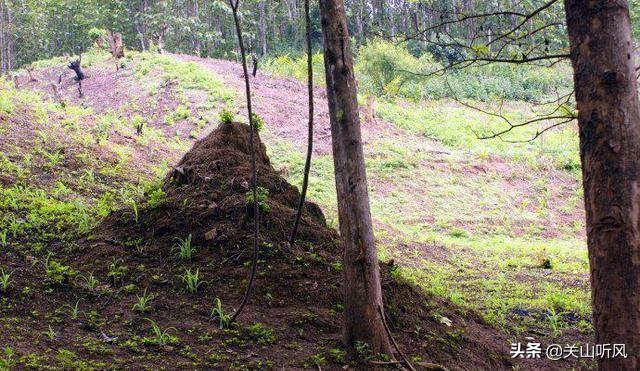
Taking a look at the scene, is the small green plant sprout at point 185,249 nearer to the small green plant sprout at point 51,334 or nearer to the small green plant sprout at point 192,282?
the small green plant sprout at point 192,282

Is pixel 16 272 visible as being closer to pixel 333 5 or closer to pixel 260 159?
pixel 260 159

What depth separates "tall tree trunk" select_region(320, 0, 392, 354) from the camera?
3.54 m

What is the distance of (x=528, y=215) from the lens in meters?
13.6

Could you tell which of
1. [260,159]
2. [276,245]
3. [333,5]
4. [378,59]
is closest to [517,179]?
[378,59]

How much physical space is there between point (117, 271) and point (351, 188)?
2212 millimetres

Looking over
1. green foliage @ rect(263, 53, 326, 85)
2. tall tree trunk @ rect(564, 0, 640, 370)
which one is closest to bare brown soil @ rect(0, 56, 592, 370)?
tall tree trunk @ rect(564, 0, 640, 370)

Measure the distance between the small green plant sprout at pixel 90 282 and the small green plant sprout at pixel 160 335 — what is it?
744 millimetres

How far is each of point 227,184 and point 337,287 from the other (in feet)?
5.35

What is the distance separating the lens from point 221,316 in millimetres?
3979

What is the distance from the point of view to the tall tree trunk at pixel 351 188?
354 centimetres

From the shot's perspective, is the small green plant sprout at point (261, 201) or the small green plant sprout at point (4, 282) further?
the small green plant sprout at point (261, 201)

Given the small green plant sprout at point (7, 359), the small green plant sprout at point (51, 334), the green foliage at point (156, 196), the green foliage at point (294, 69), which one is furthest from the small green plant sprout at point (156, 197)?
the green foliage at point (294, 69)

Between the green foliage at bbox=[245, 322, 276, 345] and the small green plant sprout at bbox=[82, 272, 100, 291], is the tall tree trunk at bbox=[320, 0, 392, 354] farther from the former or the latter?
the small green plant sprout at bbox=[82, 272, 100, 291]

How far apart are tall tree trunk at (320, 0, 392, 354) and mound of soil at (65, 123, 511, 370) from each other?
0.33m
